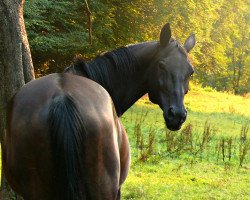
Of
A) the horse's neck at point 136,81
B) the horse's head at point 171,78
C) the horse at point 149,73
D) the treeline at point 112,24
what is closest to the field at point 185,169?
the horse's neck at point 136,81

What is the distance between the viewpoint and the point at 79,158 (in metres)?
2.82

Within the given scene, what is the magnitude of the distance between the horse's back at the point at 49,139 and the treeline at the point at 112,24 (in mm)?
12676

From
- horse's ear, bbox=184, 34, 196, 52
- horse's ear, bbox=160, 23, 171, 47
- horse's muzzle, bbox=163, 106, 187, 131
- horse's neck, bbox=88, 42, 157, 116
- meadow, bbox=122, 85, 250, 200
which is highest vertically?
horse's ear, bbox=160, 23, 171, 47

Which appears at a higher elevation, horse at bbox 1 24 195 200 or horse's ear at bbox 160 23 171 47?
horse's ear at bbox 160 23 171 47

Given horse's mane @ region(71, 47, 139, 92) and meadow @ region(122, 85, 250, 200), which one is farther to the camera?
meadow @ region(122, 85, 250, 200)

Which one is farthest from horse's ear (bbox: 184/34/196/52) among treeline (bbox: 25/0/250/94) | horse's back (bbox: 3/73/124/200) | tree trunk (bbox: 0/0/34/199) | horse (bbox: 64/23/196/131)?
treeline (bbox: 25/0/250/94)

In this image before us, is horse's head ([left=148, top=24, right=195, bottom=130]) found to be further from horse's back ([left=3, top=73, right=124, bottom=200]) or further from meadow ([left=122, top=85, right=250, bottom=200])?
meadow ([left=122, top=85, right=250, bottom=200])

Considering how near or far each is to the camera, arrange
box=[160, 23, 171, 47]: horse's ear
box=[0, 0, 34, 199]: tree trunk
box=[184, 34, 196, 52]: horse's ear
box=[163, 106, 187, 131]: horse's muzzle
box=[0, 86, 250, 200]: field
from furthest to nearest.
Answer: box=[0, 86, 250, 200]: field → box=[0, 0, 34, 199]: tree trunk → box=[184, 34, 196, 52]: horse's ear → box=[160, 23, 171, 47]: horse's ear → box=[163, 106, 187, 131]: horse's muzzle

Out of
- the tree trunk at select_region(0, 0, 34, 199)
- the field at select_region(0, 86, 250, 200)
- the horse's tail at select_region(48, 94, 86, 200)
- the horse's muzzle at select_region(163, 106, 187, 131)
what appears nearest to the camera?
the horse's tail at select_region(48, 94, 86, 200)

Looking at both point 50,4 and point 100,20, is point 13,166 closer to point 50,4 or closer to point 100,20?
point 50,4

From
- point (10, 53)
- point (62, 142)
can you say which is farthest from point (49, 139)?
point (10, 53)

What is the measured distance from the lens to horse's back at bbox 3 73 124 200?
285 cm

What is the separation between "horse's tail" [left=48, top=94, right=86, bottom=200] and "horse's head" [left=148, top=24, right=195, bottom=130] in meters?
1.47

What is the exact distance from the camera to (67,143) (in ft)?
9.05
